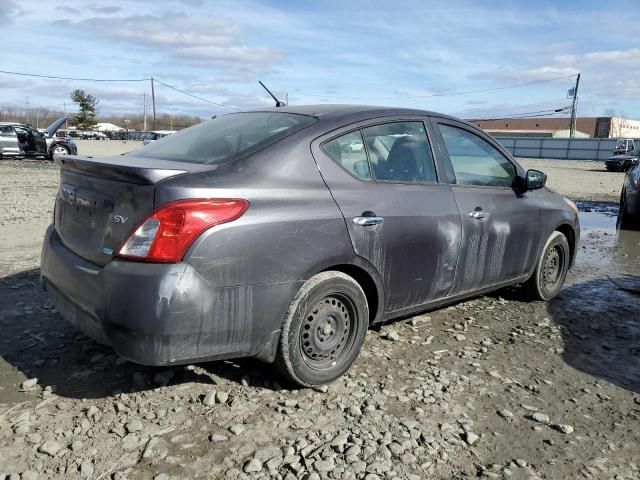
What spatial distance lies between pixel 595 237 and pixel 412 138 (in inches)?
249

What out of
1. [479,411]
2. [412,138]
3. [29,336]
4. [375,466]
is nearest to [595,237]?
[412,138]

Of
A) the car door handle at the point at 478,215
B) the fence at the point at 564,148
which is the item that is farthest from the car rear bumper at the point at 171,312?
the fence at the point at 564,148

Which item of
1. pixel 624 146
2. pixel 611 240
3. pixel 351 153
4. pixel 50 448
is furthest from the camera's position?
pixel 624 146

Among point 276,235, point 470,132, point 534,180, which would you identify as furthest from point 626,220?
point 276,235

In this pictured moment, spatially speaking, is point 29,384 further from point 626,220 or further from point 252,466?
point 626,220

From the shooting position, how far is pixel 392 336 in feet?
13.5

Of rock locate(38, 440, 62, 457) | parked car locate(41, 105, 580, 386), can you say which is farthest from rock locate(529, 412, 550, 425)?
rock locate(38, 440, 62, 457)

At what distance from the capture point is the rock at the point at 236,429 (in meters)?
2.78

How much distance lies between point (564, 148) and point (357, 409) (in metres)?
55.8

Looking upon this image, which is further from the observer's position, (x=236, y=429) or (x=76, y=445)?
(x=236, y=429)

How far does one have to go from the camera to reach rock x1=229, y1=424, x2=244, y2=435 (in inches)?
109

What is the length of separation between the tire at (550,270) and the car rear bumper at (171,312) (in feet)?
9.58

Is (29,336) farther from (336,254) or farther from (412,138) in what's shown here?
(412,138)

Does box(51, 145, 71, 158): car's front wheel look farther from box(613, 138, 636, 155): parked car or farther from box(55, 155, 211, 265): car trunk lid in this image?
box(613, 138, 636, 155): parked car
